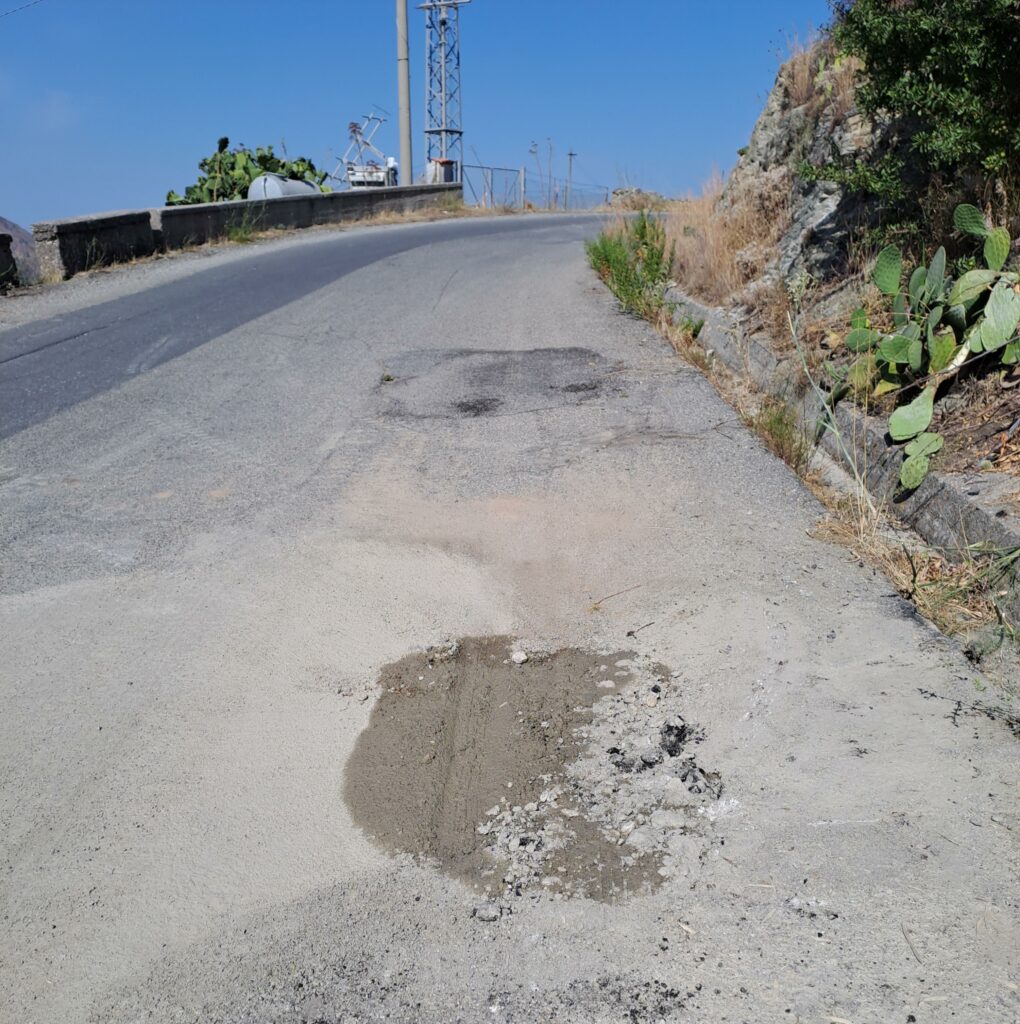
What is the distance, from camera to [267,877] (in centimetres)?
273

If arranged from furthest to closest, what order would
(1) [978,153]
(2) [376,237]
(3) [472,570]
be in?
(2) [376,237] < (1) [978,153] < (3) [472,570]

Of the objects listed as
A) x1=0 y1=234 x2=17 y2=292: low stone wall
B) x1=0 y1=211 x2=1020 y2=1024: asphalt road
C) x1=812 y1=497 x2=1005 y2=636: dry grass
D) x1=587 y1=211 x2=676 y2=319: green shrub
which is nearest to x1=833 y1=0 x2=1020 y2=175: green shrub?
x1=0 y1=211 x2=1020 y2=1024: asphalt road

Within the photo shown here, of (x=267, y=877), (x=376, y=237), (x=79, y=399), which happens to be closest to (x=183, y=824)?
(x=267, y=877)

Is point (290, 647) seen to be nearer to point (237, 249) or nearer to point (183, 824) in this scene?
point (183, 824)

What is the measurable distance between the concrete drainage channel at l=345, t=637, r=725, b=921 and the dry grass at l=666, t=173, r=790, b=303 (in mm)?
6109

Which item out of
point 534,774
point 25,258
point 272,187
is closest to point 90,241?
point 25,258

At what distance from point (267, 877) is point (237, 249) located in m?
14.9

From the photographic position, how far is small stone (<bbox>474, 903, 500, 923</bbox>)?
255 centimetres

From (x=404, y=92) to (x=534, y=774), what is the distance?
28543mm

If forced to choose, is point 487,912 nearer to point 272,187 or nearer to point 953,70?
point 953,70

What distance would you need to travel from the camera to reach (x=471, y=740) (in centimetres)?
335

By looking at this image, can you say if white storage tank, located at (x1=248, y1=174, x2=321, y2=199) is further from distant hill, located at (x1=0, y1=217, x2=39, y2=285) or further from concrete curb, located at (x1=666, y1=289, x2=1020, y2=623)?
concrete curb, located at (x1=666, y1=289, x2=1020, y2=623)

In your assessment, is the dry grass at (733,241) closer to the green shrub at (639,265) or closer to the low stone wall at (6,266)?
the green shrub at (639,265)

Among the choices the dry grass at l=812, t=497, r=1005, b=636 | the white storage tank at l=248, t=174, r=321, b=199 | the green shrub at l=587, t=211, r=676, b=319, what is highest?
the white storage tank at l=248, t=174, r=321, b=199
